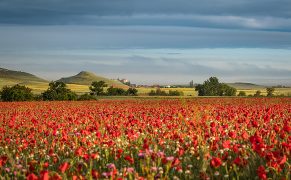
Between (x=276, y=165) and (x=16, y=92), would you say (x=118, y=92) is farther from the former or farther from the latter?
(x=276, y=165)

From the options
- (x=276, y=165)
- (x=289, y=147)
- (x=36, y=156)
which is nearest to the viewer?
(x=276, y=165)

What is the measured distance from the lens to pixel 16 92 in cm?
5122

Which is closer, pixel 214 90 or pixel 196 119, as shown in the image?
pixel 196 119

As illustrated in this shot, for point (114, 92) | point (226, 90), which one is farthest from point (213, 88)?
point (114, 92)

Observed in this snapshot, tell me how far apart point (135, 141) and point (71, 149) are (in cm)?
188

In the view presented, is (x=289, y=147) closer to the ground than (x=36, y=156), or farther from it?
farther from it

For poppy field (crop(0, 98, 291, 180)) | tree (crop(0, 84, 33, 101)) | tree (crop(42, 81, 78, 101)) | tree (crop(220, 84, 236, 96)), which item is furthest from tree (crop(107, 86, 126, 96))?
poppy field (crop(0, 98, 291, 180))

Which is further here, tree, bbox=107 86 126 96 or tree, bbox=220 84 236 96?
tree, bbox=220 84 236 96

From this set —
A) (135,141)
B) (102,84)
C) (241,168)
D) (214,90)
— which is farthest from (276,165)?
(214,90)

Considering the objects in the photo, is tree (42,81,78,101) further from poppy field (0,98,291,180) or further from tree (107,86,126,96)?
poppy field (0,98,291,180)

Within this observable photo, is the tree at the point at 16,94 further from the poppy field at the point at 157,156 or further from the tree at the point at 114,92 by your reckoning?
the poppy field at the point at 157,156

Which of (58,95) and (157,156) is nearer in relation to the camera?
(157,156)

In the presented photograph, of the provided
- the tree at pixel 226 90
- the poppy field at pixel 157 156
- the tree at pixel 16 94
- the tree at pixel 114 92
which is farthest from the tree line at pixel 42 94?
the tree at pixel 226 90

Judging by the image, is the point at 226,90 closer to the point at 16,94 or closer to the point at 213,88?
the point at 213,88
